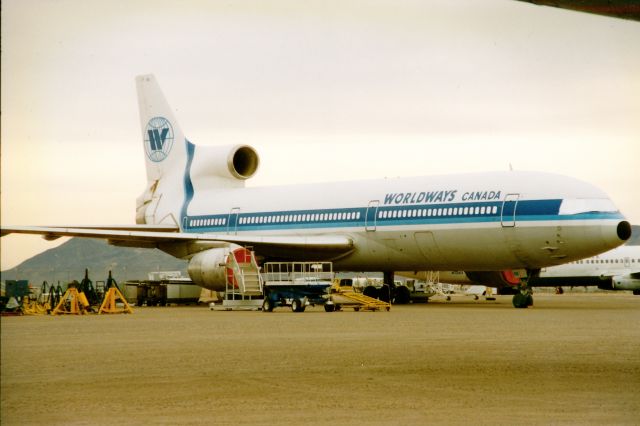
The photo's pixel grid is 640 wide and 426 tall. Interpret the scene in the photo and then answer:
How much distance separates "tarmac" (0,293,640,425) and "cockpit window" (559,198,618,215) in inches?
393

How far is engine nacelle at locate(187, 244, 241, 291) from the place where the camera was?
120ft

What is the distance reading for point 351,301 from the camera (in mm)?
34312

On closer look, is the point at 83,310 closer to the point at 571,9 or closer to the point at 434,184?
the point at 434,184

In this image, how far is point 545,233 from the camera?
33125mm

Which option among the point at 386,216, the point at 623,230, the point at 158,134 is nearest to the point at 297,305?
the point at 386,216

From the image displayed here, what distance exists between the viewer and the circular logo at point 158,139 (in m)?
50.3

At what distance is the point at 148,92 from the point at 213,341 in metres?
34.0

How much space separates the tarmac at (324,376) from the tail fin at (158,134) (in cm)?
2711

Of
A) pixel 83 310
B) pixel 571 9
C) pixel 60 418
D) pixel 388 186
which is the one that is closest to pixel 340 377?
pixel 60 418

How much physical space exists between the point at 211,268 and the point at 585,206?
1333 centimetres

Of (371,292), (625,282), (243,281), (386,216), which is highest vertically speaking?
(386,216)

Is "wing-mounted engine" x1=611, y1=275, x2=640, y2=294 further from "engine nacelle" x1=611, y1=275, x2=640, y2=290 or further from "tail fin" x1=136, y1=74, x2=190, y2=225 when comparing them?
"tail fin" x1=136, y1=74, x2=190, y2=225

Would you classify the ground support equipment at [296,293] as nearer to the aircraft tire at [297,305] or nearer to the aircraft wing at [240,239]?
the aircraft tire at [297,305]

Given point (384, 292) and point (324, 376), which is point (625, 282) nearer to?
point (384, 292)
